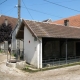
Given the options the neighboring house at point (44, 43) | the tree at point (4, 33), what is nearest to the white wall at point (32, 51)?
the neighboring house at point (44, 43)

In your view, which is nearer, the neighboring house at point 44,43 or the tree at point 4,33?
the neighboring house at point 44,43

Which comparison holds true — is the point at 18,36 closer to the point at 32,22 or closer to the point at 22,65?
the point at 32,22

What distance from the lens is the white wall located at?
16.3 metres

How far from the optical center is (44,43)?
1930 centimetres

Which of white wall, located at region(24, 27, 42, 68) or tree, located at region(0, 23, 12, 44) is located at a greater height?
tree, located at region(0, 23, 12, 44)

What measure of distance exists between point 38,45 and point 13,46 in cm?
1569

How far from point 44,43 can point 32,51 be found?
2.36 metres

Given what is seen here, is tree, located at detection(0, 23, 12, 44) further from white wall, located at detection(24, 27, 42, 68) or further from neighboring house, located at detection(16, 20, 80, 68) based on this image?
white wall, located at detection(24, 27, 42, 68)

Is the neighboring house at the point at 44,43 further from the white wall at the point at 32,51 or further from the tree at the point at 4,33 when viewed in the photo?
the tree at the point at 4,33

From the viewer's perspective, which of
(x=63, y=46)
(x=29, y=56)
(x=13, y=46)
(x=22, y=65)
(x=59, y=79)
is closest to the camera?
(x=59, y=79)

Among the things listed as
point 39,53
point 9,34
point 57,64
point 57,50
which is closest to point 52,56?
point 57,50

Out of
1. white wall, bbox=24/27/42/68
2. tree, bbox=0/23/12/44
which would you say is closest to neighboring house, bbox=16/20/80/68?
white wall, bbox=24/27/42/68

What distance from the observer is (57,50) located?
21.8 metres

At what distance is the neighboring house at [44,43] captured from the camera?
1634 centimetres
